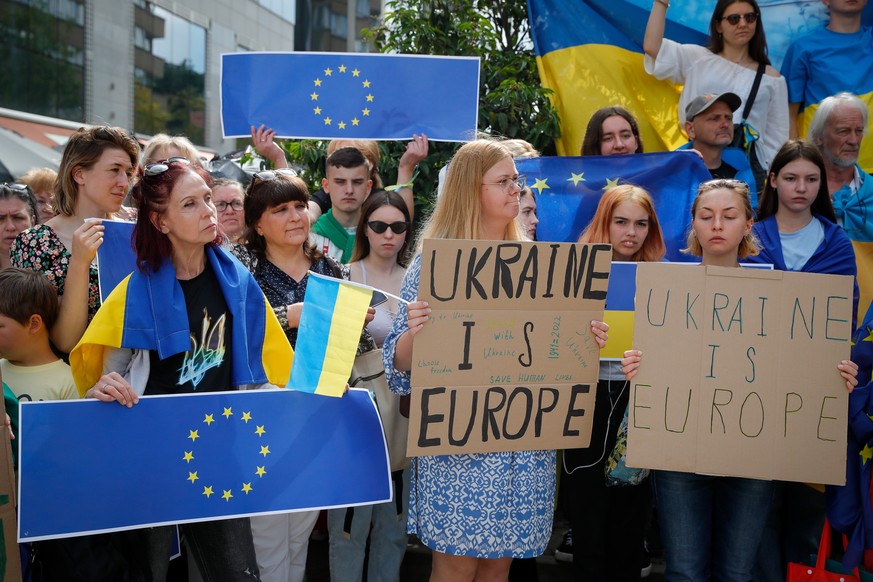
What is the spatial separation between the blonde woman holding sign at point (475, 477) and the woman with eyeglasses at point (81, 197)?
1.41 m

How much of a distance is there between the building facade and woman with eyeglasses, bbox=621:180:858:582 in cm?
1676

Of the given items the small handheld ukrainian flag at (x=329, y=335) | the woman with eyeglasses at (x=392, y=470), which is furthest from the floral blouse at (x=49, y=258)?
the woman with eyeglasses at (x=392, y=470)

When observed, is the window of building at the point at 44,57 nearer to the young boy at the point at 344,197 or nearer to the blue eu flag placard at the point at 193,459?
the young boy at the point at 344,197

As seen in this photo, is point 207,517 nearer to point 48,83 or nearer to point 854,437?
point 854,437

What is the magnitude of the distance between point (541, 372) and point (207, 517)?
128cm

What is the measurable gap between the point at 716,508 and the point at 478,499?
3.55 feet

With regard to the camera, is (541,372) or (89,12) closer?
(541,372)

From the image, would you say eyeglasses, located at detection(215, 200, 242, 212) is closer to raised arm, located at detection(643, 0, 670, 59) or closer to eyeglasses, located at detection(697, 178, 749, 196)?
eyeglasses, located at detection(697, 178, 749, 196)

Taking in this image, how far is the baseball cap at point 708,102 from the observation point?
5.00 m

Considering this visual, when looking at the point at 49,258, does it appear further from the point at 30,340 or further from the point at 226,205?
the point at 226,205

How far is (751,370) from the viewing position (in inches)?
133

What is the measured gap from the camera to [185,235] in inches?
123

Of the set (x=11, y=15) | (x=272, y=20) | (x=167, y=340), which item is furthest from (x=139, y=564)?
(x=272, y=20)

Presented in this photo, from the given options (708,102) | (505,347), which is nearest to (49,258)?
(505,347)
